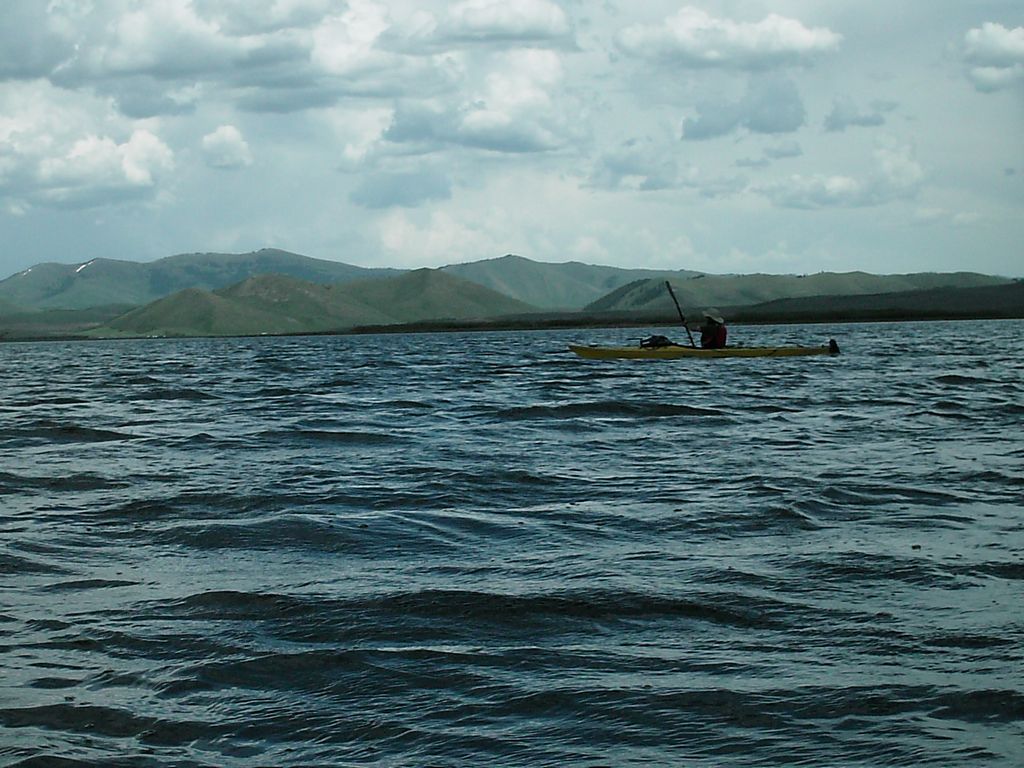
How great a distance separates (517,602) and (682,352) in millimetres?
39829

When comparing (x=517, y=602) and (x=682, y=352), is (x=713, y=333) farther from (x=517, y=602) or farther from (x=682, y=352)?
(x=517, y=602)

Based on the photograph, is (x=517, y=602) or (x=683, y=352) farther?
(x=683, y=352)

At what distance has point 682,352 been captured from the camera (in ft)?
160

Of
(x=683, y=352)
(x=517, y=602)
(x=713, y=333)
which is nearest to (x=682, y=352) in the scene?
(x=683, y=352)

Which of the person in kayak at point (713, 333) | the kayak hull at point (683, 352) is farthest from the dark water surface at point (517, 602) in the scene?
the person in kayak at point (713, 333)

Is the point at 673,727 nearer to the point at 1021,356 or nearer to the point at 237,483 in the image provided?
the point at 237,483

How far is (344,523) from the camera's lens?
44.5 ft

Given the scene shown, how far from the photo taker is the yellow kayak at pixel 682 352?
4878 centimetres

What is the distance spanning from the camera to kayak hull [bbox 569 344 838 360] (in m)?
48.8

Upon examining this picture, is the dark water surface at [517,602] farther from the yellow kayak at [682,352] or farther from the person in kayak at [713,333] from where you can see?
the person in kayak at [713,333]

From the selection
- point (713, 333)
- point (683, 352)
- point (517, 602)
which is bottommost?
point (517, 602)

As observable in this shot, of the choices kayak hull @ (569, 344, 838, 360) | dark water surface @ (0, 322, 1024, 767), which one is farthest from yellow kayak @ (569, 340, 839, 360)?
dark water surface @ (0, 322, 1024, 767)

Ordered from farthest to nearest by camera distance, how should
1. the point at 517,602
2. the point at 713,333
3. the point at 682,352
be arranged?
1. the point at 713,333
2. the point at 682,352
3. the point at 517,602

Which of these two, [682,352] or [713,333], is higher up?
[713,333]
